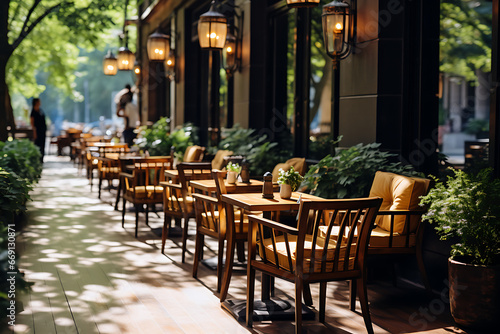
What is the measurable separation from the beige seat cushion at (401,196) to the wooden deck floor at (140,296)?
0.65m

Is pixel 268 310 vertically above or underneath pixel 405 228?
underneath

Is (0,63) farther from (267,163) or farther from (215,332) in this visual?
(215,332)

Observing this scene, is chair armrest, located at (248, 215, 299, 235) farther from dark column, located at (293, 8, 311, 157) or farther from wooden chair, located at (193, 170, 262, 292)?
dark column, located at (293, 8, 311, 157)

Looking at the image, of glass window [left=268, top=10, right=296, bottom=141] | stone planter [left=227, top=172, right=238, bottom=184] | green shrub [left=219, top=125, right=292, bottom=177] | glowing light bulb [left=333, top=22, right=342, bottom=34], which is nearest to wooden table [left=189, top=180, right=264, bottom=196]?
stone planter [left=227, top=172, right=238, bottom=184]

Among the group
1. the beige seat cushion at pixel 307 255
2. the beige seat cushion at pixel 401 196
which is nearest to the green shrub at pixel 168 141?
the beige seat cushion at pixel 401 196

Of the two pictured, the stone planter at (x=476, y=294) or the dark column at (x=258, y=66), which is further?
the dark column at (x=258, y=66)

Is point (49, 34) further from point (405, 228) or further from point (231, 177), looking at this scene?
point (405, 228)

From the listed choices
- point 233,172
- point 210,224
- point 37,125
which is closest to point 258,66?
point 233,172

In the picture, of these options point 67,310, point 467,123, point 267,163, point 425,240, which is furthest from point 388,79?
point 67,310

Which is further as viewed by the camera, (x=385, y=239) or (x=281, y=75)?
(x=281, y=75)

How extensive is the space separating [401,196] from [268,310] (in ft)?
4.93

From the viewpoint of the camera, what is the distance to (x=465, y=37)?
617 cm

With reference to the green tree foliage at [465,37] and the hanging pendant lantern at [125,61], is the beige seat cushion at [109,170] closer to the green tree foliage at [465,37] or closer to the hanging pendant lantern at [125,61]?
the hanging pendant lantern at [125,61]

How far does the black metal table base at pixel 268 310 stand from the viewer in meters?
4.91
